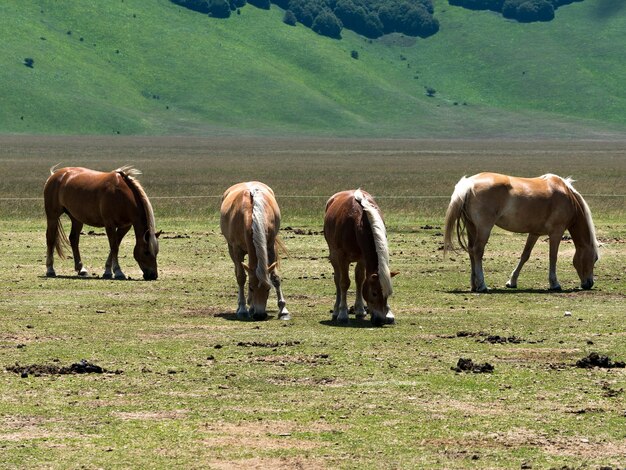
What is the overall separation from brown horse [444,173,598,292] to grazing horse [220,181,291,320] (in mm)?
4370

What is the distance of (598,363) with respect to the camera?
1340cm

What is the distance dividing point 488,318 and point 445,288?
13.5 feet

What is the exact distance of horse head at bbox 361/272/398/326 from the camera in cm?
1662

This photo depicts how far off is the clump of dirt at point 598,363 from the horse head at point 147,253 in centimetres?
1048

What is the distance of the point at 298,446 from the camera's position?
9.98 meters

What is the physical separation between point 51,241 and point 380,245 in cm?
916

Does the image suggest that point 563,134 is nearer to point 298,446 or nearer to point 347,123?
point 347,123

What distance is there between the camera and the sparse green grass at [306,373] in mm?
9898

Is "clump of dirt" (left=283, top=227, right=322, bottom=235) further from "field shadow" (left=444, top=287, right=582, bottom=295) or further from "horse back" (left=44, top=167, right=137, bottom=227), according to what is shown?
"field shadow" (left=444, top=287, right=582, bottom=295)

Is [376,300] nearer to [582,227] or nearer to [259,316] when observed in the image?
[259,316]

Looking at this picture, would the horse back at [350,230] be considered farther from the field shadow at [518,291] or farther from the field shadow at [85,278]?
the field shadow at [85,278]

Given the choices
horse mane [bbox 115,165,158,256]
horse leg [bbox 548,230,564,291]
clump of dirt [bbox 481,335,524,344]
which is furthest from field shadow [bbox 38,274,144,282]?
clump of dirt [bbox 481,335,524,344]

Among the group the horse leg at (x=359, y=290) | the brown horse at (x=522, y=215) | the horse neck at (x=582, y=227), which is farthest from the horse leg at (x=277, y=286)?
the horse neck at (x=582, y=227)

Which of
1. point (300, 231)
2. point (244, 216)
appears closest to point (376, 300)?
→ point (244, 216)
